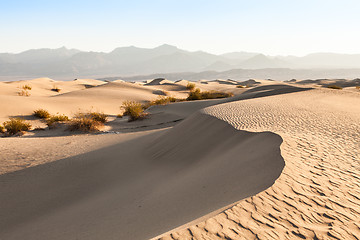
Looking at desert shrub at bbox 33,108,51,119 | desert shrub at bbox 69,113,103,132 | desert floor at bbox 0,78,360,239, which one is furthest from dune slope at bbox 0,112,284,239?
desert shrub at bbox 33,108,51,119

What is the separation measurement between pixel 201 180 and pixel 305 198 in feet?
5.41

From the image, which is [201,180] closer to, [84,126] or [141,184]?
[141,184]

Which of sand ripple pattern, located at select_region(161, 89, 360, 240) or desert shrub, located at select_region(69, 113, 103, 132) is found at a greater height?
sand ripple pattern, located at select_region(161, 89, 360, 240)

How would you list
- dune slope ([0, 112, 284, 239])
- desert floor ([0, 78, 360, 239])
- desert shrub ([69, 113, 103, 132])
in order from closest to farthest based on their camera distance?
desert floor ([0, 78, 360, 239])
dune slope ([0, 112, 284, 239])
desert shrub ([69, 113, 103, 132])

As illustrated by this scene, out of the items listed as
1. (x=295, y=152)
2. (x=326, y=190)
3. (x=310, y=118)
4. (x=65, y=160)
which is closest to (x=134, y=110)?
(x=65, y=160)

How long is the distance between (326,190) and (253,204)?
46.2 inches

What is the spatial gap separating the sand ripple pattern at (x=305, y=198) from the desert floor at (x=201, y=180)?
0.5 inches

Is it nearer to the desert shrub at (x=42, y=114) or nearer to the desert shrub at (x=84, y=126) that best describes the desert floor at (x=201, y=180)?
the desert shrub at (x=84, y=126)

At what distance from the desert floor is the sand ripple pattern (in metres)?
0.01

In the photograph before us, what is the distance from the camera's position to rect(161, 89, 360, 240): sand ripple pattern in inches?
98.1

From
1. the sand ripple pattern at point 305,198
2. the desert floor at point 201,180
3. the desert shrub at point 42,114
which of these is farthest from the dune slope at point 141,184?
the desert shrub at point 42,114

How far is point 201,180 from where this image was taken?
4.27m

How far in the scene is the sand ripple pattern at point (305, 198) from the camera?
8.18ft

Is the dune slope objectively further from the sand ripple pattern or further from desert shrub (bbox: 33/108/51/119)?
desert shrub (bbox: 33/108/51/119)
